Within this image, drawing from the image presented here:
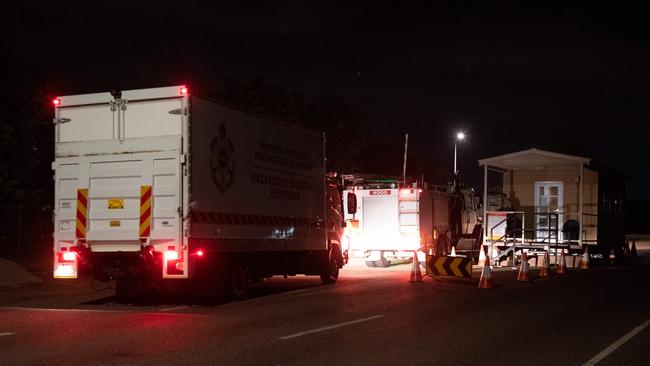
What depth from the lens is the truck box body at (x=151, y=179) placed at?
13.1 metres

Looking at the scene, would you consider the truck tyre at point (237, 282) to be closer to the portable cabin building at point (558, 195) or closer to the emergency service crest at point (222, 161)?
the emergency service crest at point (222, 161)

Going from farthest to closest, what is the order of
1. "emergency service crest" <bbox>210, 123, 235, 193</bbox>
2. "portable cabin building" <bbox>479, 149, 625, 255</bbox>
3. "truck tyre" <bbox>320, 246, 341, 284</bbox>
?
"portable cabin building" <bbox>479, 149, 625, 255</bbox>, "truck tyre" <bbox>320, 246, 341, 284</bbox>, "emergency service crest" <bbox>210, 123, 235, 193</bbox>

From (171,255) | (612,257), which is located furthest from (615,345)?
(612,257)

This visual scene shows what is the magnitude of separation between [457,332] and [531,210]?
19625mm

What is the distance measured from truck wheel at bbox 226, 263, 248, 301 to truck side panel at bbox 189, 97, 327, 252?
1.36 ft

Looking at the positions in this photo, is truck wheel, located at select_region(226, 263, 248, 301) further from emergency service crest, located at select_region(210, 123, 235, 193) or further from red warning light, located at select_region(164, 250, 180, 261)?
red warning light, located at select_region(164, 250, 180, 261)

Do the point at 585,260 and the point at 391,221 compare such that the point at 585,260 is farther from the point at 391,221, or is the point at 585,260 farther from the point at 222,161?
the point at 222,161

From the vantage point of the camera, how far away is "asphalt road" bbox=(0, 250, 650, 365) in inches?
340

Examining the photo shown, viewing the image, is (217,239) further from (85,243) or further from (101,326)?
(101,326)

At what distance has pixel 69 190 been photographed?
45.6 ft

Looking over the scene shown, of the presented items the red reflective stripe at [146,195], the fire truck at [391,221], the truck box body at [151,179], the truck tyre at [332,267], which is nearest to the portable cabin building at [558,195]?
the fire truck at [391,221]

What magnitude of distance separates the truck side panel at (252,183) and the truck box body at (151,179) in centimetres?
3

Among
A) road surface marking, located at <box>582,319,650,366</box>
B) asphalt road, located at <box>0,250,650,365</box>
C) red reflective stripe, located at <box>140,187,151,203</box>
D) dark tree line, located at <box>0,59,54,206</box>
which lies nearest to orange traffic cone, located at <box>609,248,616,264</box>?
asphalt road, located at <box>0,250,650,365</box>

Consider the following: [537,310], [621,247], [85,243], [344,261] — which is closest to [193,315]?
[85,243]
